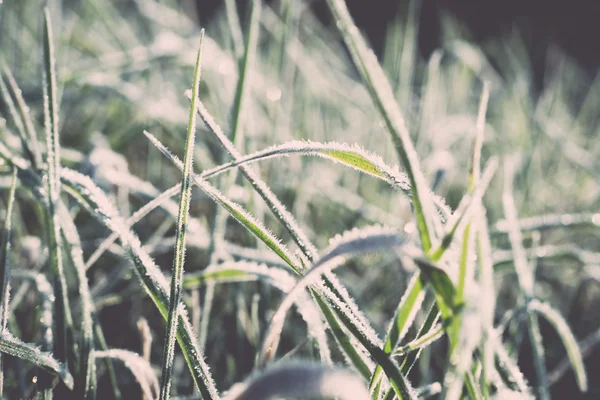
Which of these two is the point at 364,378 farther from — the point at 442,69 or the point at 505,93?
the point at 442,69

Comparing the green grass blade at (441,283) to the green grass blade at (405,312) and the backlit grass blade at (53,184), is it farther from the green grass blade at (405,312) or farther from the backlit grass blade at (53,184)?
the backlit grass blade at (53,184)

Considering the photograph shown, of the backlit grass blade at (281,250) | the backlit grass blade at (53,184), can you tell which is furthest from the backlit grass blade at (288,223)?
the backlit grass blade at (53,184)

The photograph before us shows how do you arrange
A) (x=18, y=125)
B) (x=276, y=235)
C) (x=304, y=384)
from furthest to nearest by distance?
(x=276, y=235), (x=18, y=125), (x=304, y=384)

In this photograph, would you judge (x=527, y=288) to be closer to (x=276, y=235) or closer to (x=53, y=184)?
(x=276, y=235)

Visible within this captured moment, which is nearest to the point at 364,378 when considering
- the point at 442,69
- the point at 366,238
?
the point at 366,238

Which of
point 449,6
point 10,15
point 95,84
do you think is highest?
point 449,6

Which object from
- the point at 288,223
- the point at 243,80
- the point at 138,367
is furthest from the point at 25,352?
the point at 243,80
